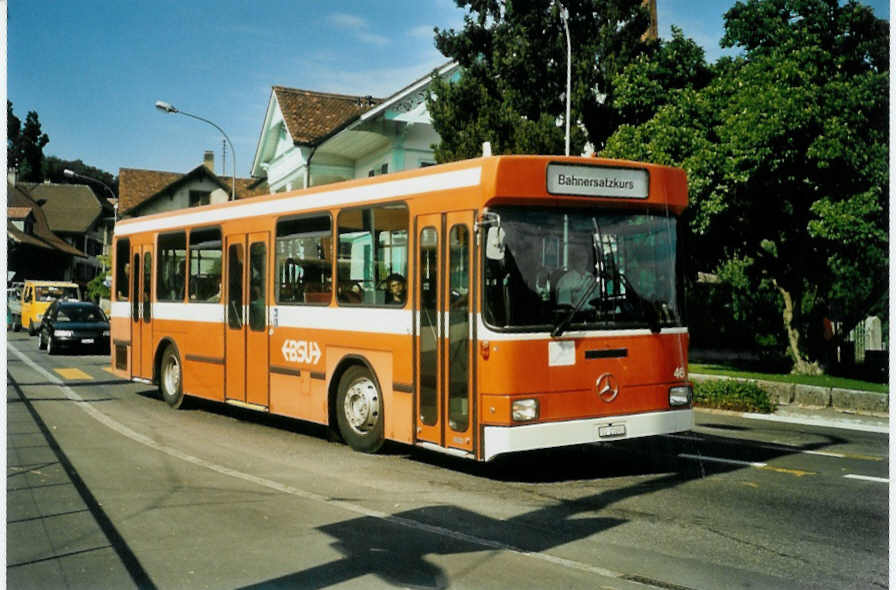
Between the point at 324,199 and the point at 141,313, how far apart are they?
6.20 m

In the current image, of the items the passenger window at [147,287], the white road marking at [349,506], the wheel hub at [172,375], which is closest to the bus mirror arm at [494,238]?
the white road marking at [349,506]

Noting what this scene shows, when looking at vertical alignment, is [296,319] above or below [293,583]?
above

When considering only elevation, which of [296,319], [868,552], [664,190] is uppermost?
[664,190]

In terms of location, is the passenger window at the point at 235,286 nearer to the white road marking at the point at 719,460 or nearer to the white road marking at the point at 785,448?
the white road marking at the point at 785,448

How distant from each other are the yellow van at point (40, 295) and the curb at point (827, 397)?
1162 inches

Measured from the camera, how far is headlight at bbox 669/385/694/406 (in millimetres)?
9281

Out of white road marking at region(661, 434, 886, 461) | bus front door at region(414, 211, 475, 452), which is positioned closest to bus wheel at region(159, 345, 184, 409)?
bus front door at region(414, 211, 475, 452)

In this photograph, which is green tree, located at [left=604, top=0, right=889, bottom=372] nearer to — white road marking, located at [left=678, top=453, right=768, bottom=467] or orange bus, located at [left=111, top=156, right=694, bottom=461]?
white road marking, located at [left=678, top=453, right=768, bottom=467]

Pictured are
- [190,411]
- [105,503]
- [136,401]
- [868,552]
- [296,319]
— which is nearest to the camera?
[868,552]

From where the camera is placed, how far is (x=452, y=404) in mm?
8977

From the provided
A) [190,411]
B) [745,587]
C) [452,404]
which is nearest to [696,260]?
[190,411]

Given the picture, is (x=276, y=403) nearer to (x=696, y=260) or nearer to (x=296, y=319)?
(x=296, y=319)

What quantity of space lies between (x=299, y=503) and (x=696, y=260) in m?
14.0

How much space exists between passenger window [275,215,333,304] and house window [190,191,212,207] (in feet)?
202
